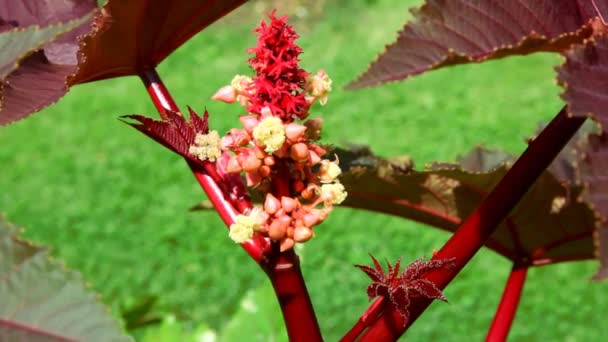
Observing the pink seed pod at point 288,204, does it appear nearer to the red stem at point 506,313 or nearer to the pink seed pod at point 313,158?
the pink seed pod at point 313,158

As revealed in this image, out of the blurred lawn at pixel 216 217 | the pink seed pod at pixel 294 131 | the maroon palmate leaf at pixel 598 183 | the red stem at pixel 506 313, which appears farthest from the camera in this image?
the blurred lawn at pixel 216 217

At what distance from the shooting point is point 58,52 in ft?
2.13

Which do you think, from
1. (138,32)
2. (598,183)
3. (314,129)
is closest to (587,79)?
(598,183)

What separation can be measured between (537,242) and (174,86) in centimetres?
490

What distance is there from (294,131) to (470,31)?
0.15 m

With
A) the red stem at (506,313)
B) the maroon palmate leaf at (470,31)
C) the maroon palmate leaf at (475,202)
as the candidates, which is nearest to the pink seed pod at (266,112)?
the maroon palmate leaf at (470,31)

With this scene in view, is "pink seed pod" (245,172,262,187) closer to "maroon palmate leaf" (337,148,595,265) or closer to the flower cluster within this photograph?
the flower cluster

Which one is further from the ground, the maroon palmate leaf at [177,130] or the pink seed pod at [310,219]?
the maroon palmate leaf at [177,130]

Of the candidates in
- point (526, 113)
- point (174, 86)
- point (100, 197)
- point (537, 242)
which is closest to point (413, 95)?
point (526, 113)

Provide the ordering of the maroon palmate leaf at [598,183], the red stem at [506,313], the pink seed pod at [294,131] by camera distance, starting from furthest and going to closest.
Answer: the red stem at [506,313]
the pink seed pod at [294,131]
the maroon palmate leaf at [598,183]

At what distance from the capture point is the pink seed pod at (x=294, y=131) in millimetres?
502

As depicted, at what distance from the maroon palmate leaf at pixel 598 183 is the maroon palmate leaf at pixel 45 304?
26 centimetres

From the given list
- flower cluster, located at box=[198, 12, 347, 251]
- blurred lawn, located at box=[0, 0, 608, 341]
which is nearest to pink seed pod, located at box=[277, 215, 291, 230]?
flower cluster, located at box=[198, 12, 347, 251]

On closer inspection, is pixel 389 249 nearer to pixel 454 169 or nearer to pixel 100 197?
pixel 100 197
